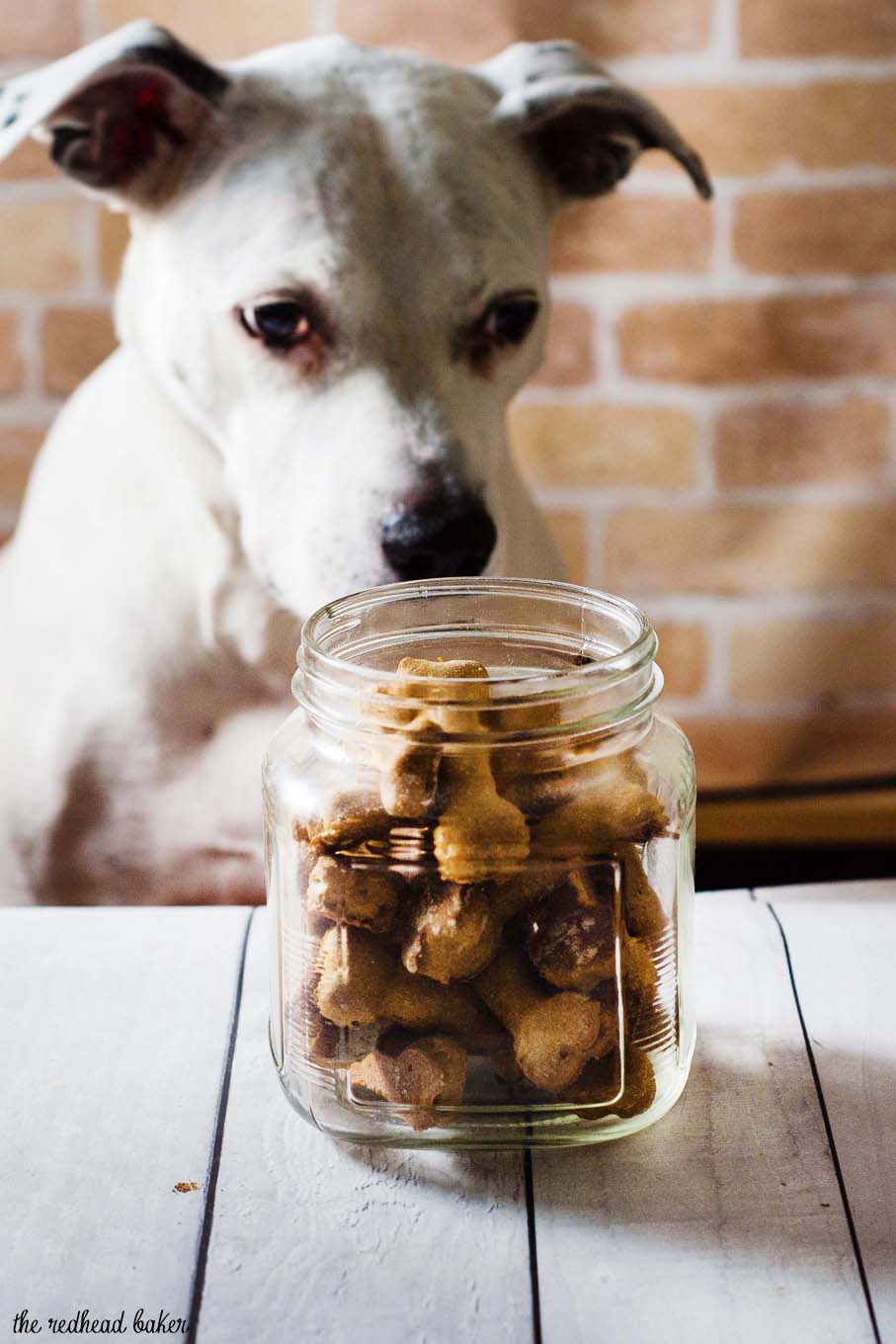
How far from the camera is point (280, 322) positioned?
3.45ft

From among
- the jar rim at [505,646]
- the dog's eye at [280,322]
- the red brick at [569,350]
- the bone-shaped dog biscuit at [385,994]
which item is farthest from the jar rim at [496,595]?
the red brick at [569,350]

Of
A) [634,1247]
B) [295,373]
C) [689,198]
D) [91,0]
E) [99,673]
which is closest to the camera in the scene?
[634,1247]

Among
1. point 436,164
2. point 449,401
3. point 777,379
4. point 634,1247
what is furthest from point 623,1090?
point 777,379

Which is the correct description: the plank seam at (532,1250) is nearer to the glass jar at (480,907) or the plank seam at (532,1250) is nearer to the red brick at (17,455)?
the glass jar at (480,907)

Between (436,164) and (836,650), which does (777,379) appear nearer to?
(836,650)

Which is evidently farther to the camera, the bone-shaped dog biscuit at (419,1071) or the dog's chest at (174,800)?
the dog's chest at (174,800)

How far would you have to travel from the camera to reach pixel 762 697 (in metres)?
1.77

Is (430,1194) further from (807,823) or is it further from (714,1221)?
(807,823)

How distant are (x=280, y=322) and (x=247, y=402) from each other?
0.21ft

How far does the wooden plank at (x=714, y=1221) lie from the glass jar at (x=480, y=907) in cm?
2

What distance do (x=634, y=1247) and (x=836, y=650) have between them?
1.31 m

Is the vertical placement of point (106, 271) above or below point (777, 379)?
above

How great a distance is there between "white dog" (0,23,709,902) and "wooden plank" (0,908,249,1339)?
363 millimetres

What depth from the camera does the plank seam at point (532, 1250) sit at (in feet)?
1.63
